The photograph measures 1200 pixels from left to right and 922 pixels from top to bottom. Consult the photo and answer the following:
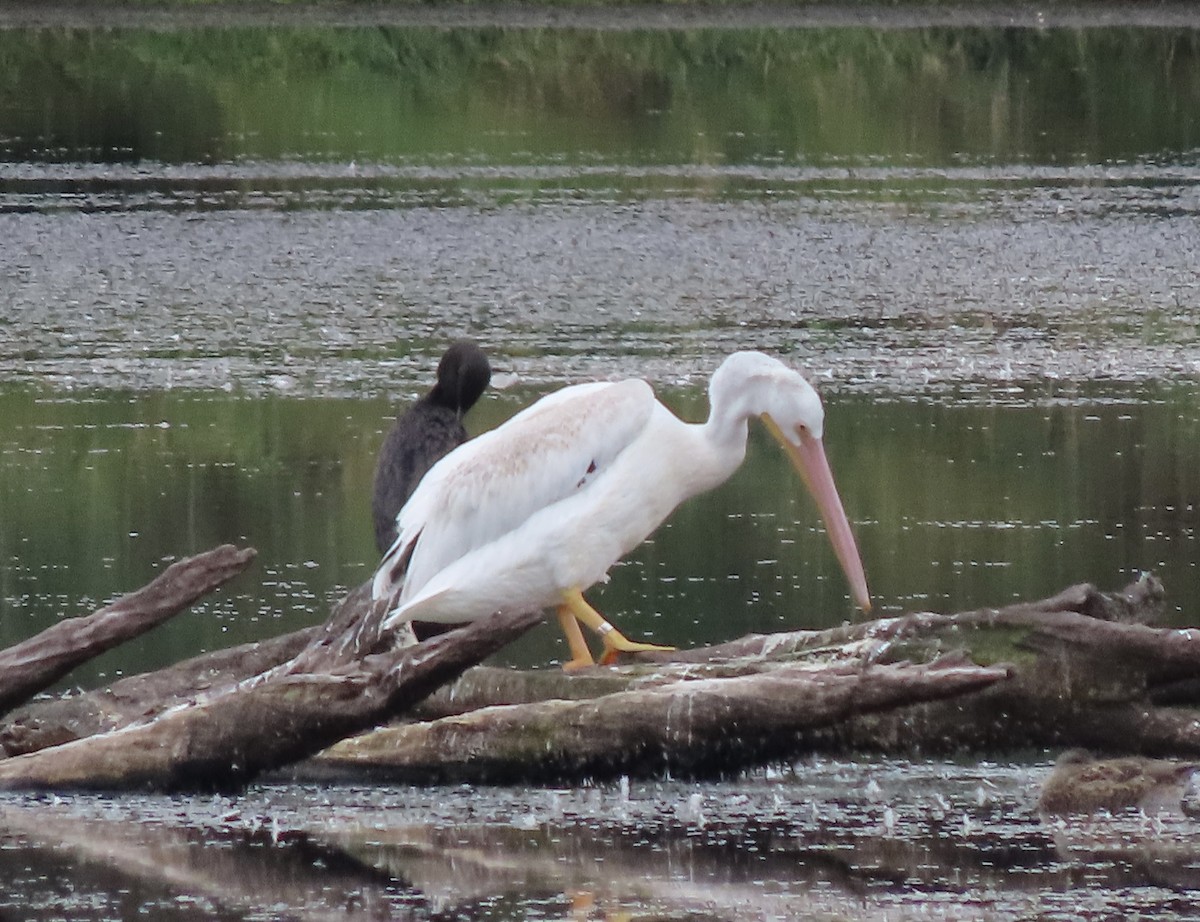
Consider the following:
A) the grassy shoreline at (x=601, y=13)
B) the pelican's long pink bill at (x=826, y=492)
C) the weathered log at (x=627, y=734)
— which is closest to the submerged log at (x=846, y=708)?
the weathered log at (x=627, y=734)

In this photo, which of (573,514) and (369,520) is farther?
(369,520)

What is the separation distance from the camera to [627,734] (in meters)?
6.48

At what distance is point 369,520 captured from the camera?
10344mm

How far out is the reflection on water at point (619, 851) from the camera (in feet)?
18.0

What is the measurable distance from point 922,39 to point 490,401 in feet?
80.3

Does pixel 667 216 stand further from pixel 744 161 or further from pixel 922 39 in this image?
pixel 922 39

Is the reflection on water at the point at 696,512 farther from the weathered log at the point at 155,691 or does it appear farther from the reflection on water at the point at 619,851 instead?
the reflection on water at the point at 619,851

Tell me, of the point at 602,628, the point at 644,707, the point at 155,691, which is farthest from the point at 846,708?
the point at 155,691

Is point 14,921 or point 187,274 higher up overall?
point 187,274

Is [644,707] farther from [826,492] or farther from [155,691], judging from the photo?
[155,691]

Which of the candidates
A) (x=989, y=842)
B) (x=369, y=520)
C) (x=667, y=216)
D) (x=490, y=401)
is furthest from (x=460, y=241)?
(x=989, y=842)

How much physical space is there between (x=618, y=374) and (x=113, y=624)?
6953 mm

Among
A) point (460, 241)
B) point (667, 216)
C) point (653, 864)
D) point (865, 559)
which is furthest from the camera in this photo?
point (667, 216)

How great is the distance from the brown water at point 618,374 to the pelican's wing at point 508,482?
27.2 inches
